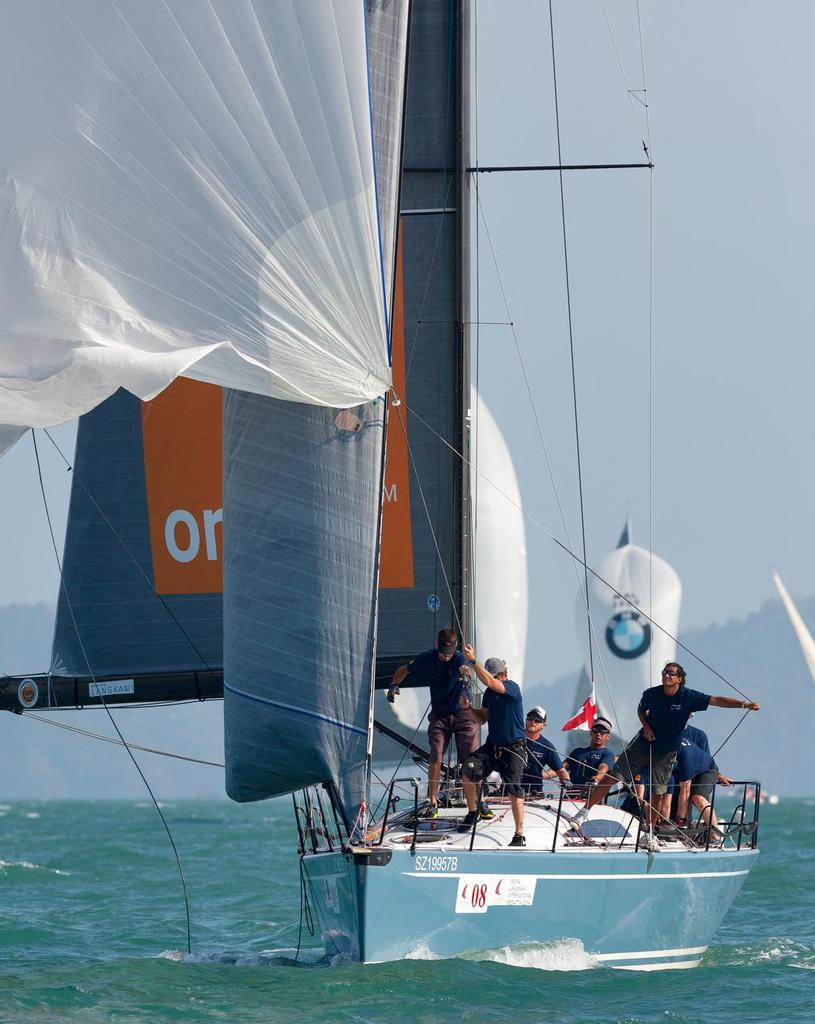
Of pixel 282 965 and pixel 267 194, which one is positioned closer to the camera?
pixel 267 194

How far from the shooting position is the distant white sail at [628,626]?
136 feet

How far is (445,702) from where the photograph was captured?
36.8 feet

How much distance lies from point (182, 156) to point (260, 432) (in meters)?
1.81

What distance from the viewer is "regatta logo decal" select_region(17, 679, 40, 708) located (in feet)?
45.4

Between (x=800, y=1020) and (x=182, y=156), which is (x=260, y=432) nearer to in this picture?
(x=182, y=156)

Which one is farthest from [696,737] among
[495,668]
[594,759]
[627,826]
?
[495,668]

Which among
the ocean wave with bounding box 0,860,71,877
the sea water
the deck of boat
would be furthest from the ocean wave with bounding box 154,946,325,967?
the ocean wave with bounding box 0,860,71,877

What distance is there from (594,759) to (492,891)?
7.35ft

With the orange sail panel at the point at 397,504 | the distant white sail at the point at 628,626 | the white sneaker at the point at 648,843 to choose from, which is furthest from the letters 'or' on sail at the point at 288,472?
the distant white sail at the point at 628,626

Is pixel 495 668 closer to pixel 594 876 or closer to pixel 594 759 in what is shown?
pixel 594 876

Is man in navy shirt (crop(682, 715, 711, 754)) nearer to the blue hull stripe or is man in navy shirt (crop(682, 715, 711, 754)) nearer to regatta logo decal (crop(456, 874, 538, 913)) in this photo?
the blue hull stripe

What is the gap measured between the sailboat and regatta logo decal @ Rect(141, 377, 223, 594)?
2849 millimetres

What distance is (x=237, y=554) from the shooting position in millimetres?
10680

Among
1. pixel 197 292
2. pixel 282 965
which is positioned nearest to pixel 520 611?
pixel 282 965
